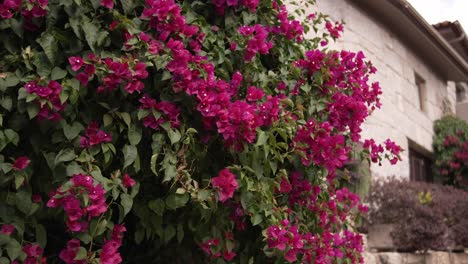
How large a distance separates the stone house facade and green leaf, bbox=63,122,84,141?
4279 millimetres

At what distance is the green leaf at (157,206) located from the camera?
2041 millimetres

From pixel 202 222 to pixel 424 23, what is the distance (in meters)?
6.16

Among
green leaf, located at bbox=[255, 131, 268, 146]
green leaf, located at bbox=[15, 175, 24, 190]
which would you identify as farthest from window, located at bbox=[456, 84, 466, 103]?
green leaf, located at bbox=[15, 175, 24, 190]

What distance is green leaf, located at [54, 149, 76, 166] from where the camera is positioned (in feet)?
5.90

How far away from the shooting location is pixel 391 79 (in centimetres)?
733

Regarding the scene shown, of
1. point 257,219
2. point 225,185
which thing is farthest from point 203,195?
point 257,219

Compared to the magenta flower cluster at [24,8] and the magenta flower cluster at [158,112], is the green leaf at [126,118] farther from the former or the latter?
the magenta flower cluster at [24,8]

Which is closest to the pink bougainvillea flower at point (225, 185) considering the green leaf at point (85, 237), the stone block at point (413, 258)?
the green leaf at point (85, 237)

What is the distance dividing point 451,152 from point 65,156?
7.79m

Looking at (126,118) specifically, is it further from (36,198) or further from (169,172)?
(36,198)

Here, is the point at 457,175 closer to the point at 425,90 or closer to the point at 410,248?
the point at 425,90

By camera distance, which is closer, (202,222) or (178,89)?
(178,89)

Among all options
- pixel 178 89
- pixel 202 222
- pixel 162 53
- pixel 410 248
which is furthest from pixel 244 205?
pixel 410 248

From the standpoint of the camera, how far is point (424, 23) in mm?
7406
